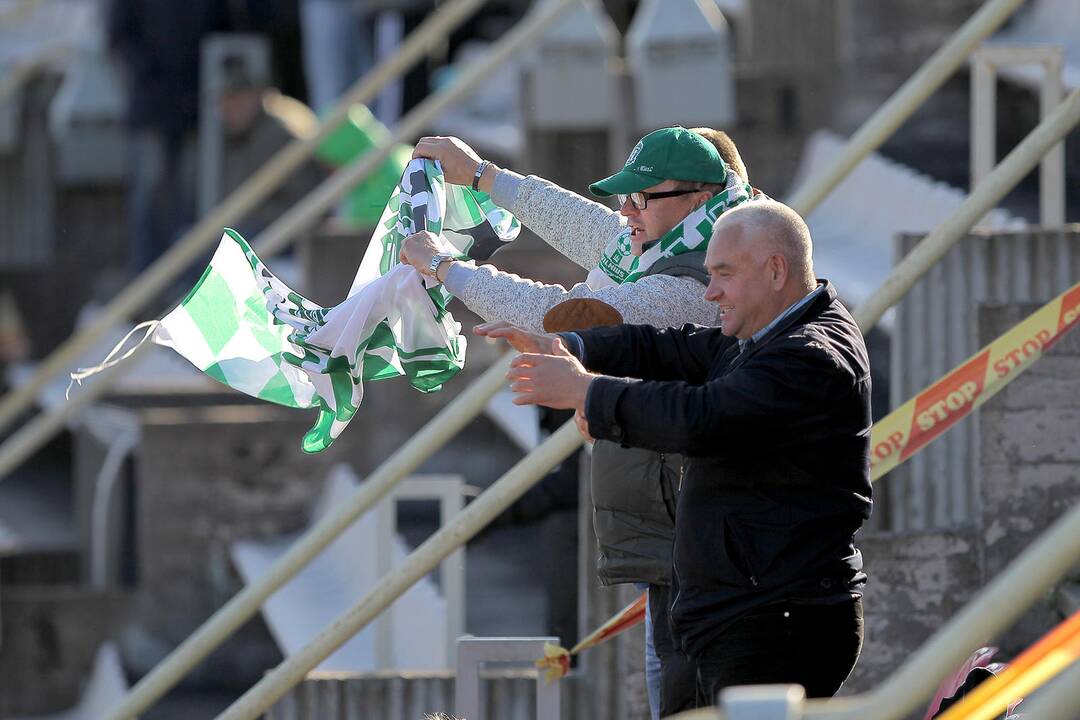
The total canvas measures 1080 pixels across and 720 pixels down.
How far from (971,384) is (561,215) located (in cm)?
125

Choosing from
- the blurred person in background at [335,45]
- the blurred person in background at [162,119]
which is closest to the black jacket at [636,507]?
the blurred person in background at [162,119]

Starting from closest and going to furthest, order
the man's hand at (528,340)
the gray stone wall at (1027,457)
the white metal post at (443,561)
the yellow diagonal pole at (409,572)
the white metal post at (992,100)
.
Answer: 1. the man's hand at (528,340)
2. the yellow diagonal pole at (409,572)
3. the gray stone wall at (1027,457)
4. the white metal post at (443,561)
5. the white metal post at (992,100)

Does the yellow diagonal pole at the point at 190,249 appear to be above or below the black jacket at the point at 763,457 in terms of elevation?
above

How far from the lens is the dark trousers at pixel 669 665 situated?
371 centimetres

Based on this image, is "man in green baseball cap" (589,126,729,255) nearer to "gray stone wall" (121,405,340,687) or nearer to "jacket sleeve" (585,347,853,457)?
"jacket sleeve" (585,347,853,457)

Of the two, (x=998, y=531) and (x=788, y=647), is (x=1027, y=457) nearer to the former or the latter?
(x=998, y=531)

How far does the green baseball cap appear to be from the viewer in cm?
382

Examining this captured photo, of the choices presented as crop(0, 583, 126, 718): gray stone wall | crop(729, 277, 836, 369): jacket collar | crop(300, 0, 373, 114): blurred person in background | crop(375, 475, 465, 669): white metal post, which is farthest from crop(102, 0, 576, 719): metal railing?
crop(300, 0, 373, 114): blurred person in background

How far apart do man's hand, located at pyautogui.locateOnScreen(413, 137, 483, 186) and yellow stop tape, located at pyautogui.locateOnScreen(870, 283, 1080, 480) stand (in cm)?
117

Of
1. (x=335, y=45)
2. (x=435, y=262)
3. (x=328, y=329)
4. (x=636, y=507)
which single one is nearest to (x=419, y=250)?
(x=435, y=262)

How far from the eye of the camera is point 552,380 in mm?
3338

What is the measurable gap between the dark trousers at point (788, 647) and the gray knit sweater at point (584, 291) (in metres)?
0.62

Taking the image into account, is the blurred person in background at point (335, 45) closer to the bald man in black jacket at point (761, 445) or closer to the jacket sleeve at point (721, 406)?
the bald man in black jacket at point (761, 445)

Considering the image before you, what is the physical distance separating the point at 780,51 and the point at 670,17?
532 mm
